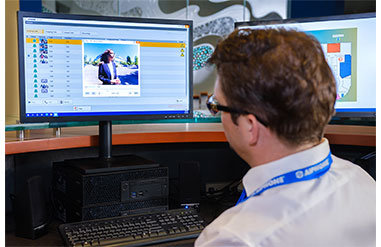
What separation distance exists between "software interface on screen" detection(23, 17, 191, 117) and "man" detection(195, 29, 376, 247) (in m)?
0.65

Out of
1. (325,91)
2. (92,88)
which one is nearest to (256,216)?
(325,91)

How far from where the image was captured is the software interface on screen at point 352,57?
1.53 metres

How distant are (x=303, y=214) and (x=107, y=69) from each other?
0.94 meters

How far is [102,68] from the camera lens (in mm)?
1413

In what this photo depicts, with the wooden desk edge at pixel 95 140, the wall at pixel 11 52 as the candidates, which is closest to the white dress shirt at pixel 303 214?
the wooden desk edge at pixel 95 140

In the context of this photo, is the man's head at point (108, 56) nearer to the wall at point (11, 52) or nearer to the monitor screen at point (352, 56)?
the monitor screen at point (352, 56)

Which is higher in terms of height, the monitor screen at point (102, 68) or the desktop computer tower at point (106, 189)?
the monitor screen at point (102, 68)

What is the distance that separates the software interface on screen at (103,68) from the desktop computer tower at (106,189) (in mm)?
198

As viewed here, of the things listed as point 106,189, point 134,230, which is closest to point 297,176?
point 134,230

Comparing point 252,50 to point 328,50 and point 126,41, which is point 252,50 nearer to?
point 126,41

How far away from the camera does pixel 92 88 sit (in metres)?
1.41

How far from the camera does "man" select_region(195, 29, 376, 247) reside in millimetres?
672

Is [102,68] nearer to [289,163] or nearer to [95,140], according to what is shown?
[95,140]

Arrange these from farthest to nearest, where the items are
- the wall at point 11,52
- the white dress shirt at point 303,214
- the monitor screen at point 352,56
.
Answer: the wall at point 11,52
the monitor screen at point 352,56
the white dress shirt at point 303,214
